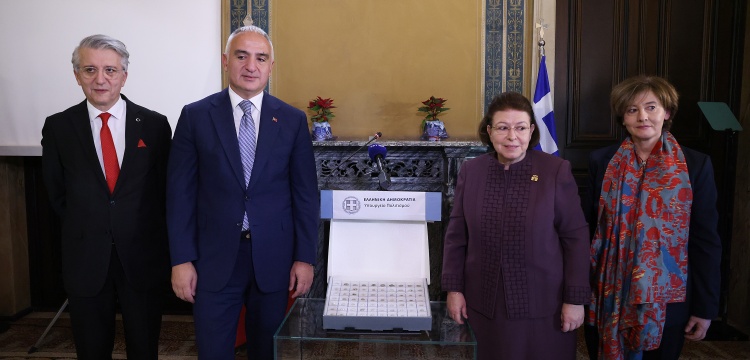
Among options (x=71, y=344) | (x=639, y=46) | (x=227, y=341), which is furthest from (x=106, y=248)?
(x=639, y=46)

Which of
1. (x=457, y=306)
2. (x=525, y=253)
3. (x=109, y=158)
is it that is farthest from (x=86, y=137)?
(x=525, y=253)

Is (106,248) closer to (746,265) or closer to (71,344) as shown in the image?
(71,344)

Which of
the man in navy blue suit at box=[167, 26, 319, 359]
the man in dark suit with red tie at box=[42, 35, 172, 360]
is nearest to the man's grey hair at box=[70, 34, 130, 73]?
the man in dark suit with red tie at box=[42, 35, 172, 360]

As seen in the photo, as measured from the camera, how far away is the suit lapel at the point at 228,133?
1.83 meters

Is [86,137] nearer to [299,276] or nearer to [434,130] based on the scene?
[299,276]

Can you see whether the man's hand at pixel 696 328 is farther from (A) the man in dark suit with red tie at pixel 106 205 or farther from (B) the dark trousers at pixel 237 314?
(A) the man in dark suit with red tie at pixel 106 205

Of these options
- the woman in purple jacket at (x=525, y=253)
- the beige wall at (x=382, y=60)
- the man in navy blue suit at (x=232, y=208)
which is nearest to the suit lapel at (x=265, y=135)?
the man in navy blue suit at (x=232, y=208)

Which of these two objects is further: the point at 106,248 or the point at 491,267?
the point at 106,248

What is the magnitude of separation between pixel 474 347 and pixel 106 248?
132cm

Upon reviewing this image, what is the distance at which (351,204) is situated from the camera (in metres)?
3.17

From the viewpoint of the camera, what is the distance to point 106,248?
1.97 metres

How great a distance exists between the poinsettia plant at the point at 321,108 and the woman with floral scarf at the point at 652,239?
196 centimetres

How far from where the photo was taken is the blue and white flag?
11.4ft

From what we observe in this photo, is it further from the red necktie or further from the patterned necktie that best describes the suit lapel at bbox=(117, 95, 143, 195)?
the patterned necktie
